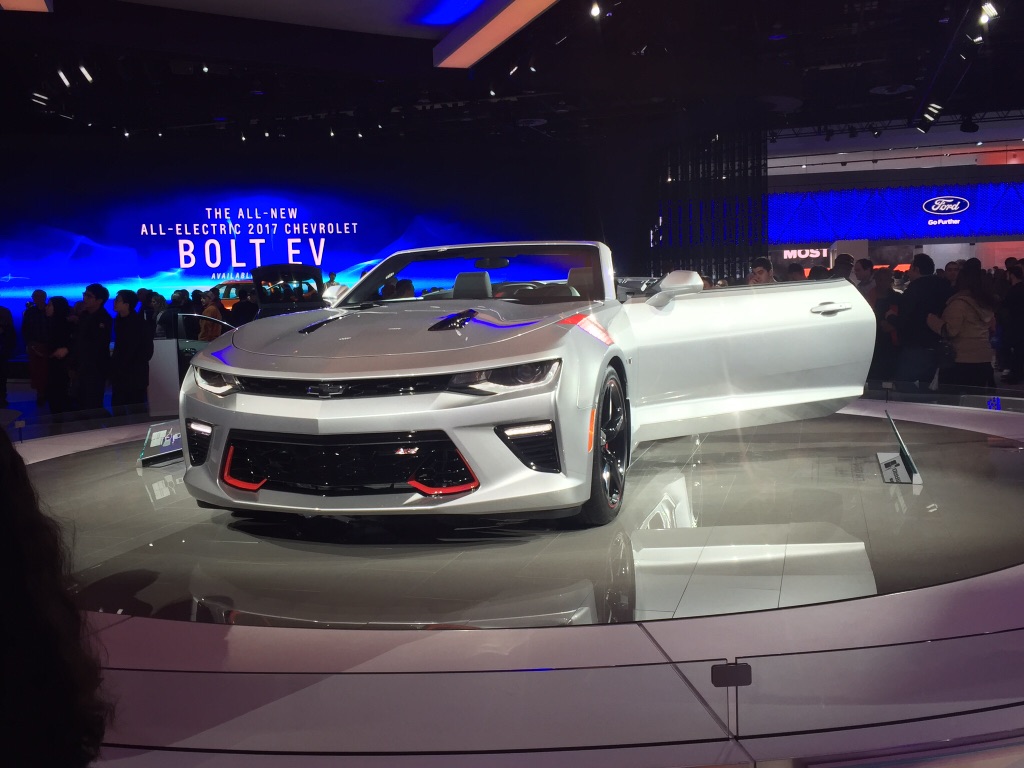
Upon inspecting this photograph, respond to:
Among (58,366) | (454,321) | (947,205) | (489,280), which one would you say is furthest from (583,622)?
(947,205)

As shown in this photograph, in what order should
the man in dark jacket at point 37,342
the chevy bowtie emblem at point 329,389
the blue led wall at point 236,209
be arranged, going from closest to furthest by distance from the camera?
the chevy bowtie emblem at point 329,389 < the man in dark jacket at point 37,342 < the blue led wall at point 236,209

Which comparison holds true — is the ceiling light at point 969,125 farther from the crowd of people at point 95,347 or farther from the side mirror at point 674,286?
the side mirror at point 674,286

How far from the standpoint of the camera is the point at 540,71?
1286 centimetres

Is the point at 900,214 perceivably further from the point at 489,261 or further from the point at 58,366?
the point at 489,261

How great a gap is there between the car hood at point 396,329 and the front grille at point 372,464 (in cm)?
38

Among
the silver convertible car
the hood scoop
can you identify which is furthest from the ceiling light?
the hood scoop

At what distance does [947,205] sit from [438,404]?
75.3ft

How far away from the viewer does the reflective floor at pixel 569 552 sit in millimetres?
3168

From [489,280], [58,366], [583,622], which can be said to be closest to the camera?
→ [583,622]

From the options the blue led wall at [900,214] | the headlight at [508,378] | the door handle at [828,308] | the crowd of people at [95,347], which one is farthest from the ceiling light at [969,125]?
the headlight at [508,378]

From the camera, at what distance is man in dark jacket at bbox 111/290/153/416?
885 centimetres

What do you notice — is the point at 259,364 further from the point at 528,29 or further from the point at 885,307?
the point at 528,29

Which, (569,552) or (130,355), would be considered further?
(130,355)

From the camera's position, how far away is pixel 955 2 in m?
10.7
